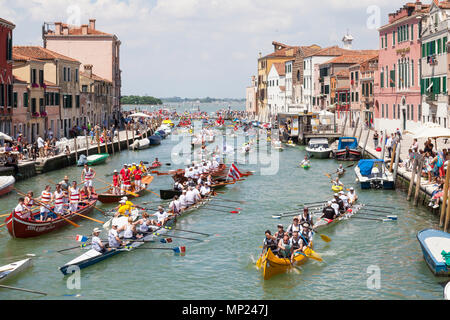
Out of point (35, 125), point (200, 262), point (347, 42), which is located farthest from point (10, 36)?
point (347, 42)

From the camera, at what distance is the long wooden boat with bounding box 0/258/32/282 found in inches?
712

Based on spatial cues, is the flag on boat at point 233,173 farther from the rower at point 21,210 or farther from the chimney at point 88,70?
the chimney at point 88,70

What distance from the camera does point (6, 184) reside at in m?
32.5

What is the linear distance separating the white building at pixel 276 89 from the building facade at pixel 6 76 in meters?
67.2

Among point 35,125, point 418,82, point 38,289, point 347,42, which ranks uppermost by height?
point 347,42

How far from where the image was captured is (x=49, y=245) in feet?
74.0

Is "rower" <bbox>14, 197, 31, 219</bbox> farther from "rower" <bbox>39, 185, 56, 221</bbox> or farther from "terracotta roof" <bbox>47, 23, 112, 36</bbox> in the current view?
"terracotta roof" <bbox>47, 23, 112, 36</bbox>

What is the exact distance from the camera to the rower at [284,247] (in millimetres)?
19422

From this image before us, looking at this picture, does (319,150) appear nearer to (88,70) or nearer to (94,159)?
(94,159)

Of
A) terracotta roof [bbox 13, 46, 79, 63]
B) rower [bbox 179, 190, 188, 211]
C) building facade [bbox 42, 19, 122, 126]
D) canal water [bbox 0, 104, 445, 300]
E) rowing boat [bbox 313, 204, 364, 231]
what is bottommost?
canal water [bbox 0, 104, 445, 300]

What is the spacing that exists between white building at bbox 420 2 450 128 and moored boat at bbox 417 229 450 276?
25.8 m

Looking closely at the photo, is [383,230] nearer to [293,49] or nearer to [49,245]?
[49,245]

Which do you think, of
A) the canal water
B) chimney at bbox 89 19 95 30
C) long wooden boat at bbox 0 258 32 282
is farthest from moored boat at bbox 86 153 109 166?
chimney at bbox 89 19 95 30

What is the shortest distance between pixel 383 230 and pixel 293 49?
8905cm
